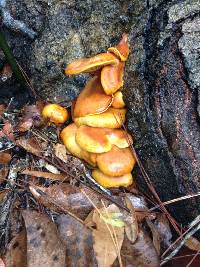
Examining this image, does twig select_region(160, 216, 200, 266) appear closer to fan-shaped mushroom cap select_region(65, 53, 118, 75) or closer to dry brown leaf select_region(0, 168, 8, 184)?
fan-shaped mushroom cap select_region(65, 53, 118, 75)

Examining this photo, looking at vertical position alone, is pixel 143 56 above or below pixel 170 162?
above

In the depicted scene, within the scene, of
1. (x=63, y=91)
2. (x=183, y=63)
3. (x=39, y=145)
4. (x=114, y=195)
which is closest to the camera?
(x=183, y=63)

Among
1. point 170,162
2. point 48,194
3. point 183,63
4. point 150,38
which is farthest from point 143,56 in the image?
point 48,194

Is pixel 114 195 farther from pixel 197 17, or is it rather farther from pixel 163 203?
pixel 197 17

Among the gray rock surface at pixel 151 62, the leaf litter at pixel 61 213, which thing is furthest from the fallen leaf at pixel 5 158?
the gray rock surface at pixel 151 62

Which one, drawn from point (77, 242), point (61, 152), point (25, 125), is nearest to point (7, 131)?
point (25, 125)

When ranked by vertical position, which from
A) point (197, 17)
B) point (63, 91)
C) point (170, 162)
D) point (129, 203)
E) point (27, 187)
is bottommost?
point (129, 203)

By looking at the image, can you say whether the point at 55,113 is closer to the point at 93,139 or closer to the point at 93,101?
the point at 93,101
